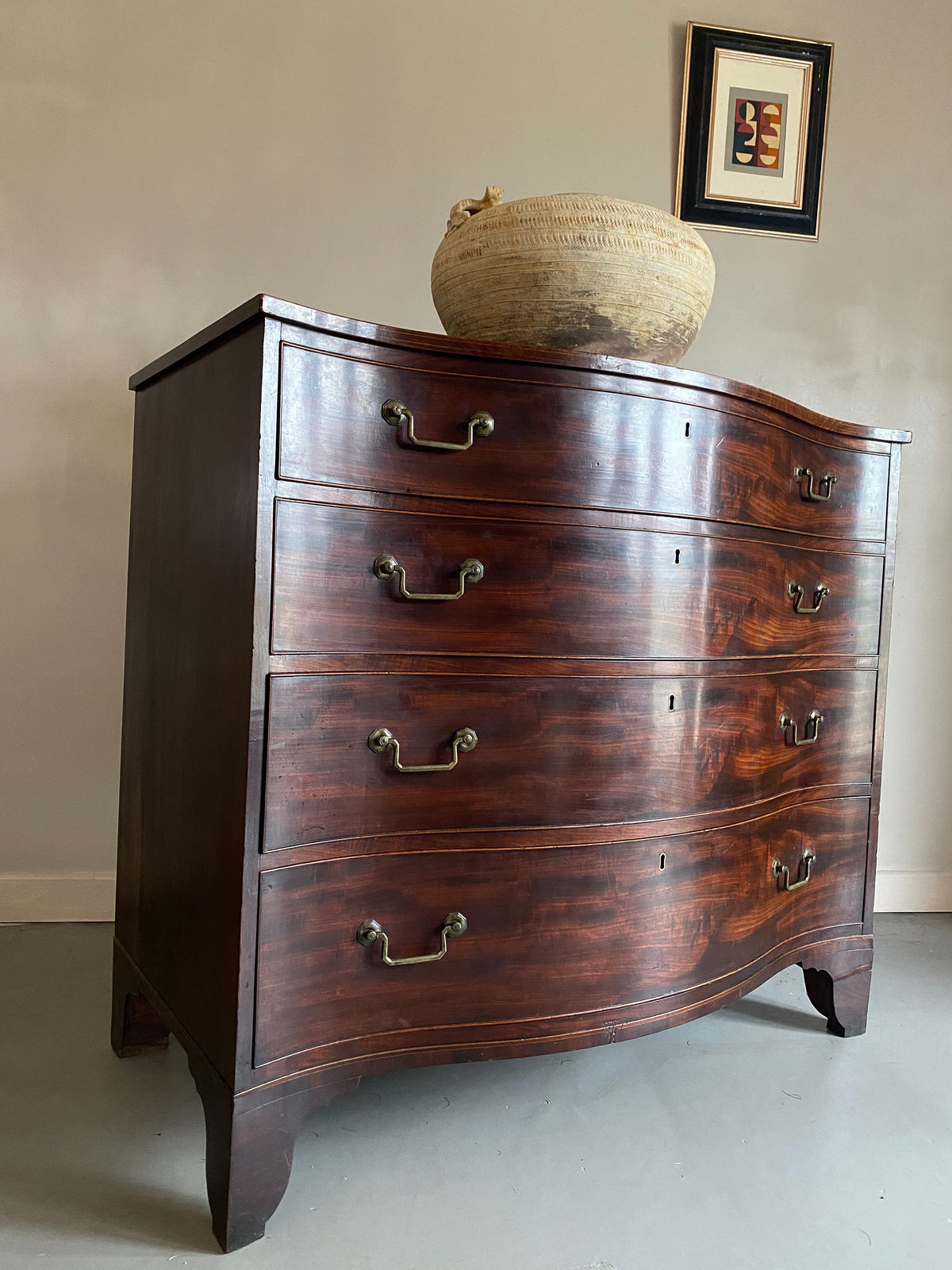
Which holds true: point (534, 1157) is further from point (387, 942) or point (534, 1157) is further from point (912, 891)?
point (912, 891)

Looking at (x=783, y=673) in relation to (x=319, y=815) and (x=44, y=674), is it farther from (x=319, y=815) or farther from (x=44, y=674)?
(x=44, y=674)

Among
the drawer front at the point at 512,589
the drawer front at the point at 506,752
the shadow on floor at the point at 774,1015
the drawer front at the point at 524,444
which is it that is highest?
the drawer front at the point at 524,444

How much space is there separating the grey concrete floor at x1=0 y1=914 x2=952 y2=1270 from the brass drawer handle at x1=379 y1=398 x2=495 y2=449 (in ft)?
3.18

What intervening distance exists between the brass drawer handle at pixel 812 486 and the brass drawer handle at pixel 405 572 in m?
0.64

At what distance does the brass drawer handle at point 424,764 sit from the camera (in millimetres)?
1219

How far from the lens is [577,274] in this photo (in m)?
1.40

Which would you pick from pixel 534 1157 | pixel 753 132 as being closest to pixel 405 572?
pixel 534 1157

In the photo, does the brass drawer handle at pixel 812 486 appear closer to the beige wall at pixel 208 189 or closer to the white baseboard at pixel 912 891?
the beige wall at pixel 208 189

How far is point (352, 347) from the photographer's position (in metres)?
1.17

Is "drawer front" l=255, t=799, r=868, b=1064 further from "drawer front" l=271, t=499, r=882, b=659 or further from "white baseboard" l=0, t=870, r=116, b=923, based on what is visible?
"white baseboard" l=0, t=870, r=116, b=923

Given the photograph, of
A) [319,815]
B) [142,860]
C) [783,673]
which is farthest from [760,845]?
[142,860]

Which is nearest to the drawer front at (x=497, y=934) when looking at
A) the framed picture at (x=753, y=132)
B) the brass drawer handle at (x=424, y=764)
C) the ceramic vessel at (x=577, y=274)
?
the brass drawer handle at (x=424, y=764)

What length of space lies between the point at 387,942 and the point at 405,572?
474 mm

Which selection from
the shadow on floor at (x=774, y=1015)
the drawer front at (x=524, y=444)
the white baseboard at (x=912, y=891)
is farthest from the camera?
the white baseboard at (x=912, y=891)
